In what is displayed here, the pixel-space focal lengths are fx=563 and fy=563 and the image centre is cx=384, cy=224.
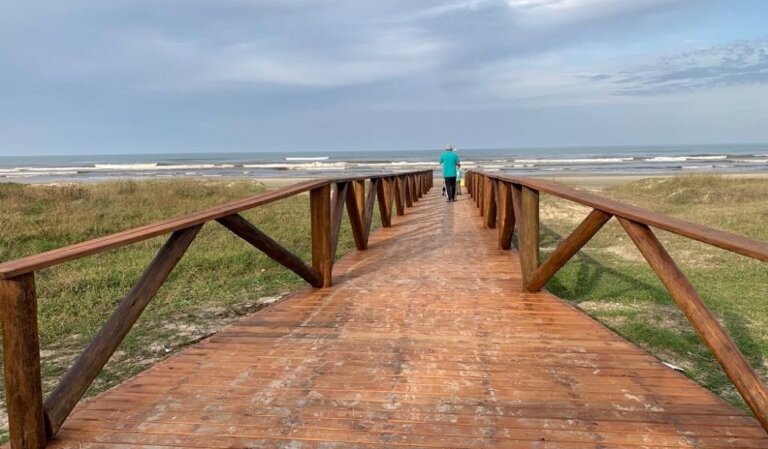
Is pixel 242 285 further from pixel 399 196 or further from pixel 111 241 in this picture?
pixel 399 196

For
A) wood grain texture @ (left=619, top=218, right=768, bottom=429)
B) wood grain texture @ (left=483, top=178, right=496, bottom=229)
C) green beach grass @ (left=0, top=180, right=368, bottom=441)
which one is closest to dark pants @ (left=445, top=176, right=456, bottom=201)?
green beach grass @ (left=0, top=180, right=368, bottom=441)

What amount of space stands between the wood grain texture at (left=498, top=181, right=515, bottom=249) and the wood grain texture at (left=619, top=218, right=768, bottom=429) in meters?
3.69

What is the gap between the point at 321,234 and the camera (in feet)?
16.2

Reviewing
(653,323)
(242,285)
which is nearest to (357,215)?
(242,285)

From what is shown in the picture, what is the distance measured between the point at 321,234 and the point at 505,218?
102 inches

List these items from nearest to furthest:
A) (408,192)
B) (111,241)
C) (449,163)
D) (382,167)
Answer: (111,241) → (408,192) → (449,163) → (382,167)

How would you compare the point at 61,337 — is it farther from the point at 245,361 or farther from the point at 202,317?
the point at 245,361

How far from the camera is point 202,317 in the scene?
5.22m

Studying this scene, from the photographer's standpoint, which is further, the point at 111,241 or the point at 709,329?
the point at 111,241

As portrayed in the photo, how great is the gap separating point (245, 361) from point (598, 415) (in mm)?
1799

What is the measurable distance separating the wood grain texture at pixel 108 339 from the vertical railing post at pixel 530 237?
2.86 meters

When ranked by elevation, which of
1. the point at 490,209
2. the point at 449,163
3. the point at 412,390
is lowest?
the point at 412,390

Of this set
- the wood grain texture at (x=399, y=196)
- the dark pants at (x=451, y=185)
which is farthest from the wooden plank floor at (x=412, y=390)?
the dark pants at (x=451, y=185)

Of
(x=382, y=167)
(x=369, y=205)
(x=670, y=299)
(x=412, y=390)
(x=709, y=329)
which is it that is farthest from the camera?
(x=382, y=167)
